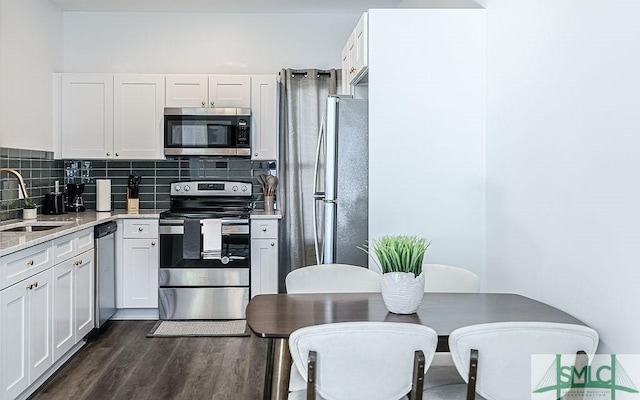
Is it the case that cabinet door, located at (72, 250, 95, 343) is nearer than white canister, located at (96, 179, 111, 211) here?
Yes

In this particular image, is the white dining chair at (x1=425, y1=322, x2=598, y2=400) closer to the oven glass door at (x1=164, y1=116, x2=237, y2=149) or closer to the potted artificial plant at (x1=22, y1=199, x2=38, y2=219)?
the oven glass door at (x1=164, y1=116, x2=237, y2=149)

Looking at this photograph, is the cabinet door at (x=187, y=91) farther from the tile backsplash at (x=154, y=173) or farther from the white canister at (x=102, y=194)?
the white canister at (x=102, y=194)

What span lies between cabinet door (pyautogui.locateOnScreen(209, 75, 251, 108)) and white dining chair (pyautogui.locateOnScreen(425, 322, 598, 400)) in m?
3.77

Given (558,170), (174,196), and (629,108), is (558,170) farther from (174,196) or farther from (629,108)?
(174,196)

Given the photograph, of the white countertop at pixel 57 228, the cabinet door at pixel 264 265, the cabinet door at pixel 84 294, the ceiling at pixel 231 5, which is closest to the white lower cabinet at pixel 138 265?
the white countertop at pixel 57 228

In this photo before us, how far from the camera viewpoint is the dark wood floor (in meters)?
3.31

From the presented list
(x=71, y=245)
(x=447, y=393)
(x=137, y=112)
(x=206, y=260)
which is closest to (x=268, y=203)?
(x=206, y=260)

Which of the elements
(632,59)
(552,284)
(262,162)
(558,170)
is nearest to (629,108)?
(632,59)

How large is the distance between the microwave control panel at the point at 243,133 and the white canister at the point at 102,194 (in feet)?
4.33

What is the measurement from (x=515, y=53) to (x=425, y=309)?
4.63ft

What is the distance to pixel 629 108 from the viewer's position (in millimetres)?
1849

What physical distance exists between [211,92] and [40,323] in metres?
2.58

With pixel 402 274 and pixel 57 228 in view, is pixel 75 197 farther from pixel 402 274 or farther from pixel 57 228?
pixel 402 274

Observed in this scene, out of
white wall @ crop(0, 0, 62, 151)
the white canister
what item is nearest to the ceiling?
white wall @ crop(0, 0, 62, 151)
